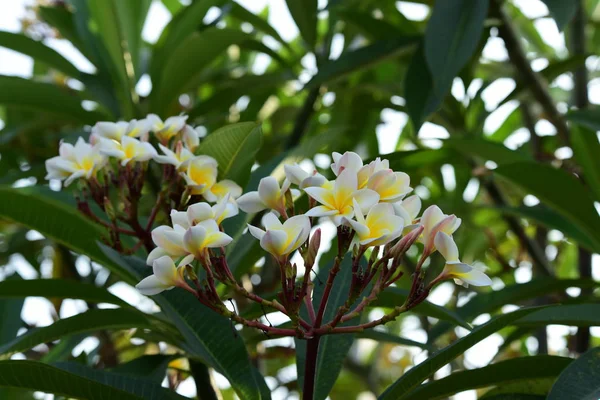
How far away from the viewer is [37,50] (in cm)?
161

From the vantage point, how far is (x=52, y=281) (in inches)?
40.7

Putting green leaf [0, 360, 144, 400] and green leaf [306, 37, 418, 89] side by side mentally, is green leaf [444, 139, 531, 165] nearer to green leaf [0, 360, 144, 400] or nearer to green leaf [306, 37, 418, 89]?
green leaf [306, 37, 418, 89]

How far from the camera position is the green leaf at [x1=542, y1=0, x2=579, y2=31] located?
1.18m

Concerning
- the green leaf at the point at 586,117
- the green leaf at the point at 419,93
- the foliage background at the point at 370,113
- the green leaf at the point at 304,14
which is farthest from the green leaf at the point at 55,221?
the green leaf at the point at 586,117

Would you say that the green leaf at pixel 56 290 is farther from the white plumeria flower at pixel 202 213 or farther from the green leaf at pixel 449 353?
the green leaf at pixel 449 353

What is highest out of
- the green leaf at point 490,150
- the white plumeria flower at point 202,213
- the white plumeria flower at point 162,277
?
the green leaf at point 490,150

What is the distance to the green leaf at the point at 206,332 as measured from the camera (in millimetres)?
965

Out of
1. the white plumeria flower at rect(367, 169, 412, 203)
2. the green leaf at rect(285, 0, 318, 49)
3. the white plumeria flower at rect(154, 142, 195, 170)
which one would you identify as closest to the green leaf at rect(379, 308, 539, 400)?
Answer: the white plumeria flower at rect(367, 169, 412, 203)

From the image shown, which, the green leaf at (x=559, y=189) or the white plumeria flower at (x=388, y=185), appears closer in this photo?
the white plumeria flower at (x=388, y=185)

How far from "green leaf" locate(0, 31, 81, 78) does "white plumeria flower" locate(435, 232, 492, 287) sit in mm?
1136

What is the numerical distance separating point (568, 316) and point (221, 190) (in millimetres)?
487

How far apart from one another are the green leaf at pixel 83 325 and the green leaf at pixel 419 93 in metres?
0.59

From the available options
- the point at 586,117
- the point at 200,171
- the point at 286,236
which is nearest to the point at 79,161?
the point at 200,171

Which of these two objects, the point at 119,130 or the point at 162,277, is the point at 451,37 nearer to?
the point at 119,130
